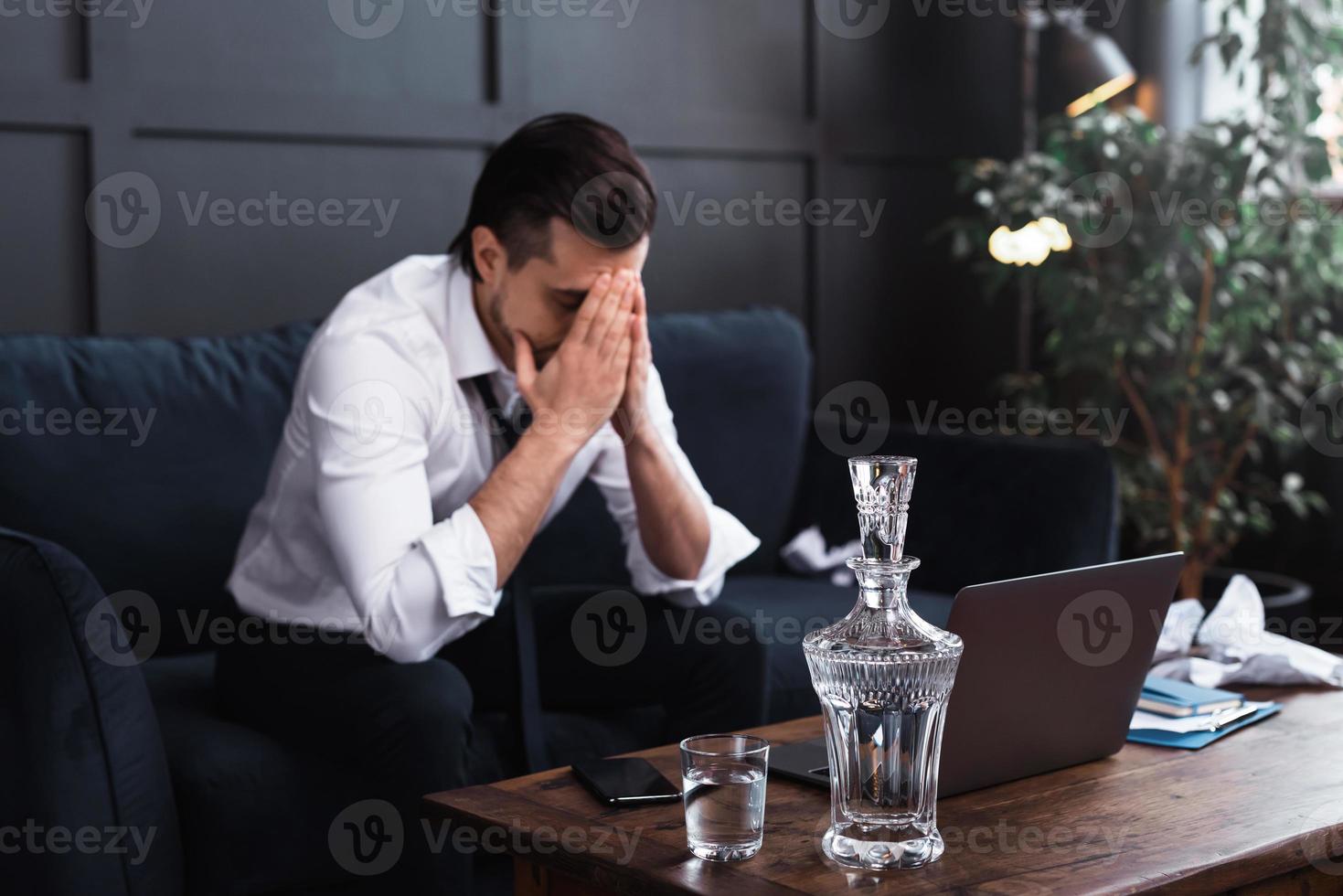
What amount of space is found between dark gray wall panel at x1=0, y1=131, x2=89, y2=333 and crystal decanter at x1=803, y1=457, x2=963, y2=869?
71.4 inches

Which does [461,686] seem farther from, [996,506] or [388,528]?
[996,506]

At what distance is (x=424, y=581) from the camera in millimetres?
1615

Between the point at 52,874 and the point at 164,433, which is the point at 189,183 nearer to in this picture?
the point at 164,433

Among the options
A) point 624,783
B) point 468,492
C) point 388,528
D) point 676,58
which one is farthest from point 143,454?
point 676,58

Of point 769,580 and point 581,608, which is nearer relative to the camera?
point 581,608

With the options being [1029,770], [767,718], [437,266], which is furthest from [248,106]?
[1029,770]

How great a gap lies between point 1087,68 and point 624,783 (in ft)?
8.00

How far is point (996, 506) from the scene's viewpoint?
8.15 ft

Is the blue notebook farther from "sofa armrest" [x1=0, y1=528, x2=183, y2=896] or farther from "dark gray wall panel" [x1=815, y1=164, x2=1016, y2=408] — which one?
"dark gray wall panel" [x1=815, y1=164, x2=1016, y2=408]

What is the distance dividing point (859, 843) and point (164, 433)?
4.54ft

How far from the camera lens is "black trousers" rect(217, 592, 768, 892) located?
162 cm

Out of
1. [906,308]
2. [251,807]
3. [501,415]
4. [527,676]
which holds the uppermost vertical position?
[906,308]

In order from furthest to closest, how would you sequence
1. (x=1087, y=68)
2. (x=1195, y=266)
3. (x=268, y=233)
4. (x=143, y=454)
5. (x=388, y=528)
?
(x=1087, y=68)
(x=1195, y=266)
(x=268, y=233)
(x=143, y=454)
(x=388, y=528)

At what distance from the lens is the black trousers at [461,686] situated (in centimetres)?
162
